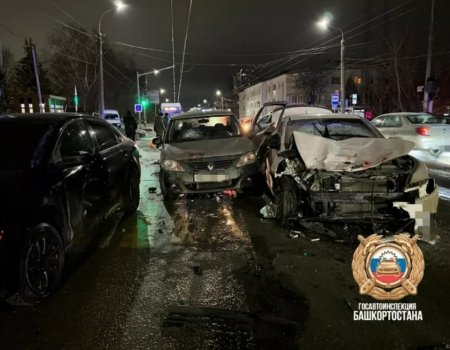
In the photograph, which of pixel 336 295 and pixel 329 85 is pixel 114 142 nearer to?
pixel 336 295

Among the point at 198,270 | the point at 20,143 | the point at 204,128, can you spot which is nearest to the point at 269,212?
the point at 198,270

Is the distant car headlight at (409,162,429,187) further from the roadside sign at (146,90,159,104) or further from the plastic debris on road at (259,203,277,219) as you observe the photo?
the roadside sign at (146,90,159,104)

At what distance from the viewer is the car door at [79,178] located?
14.6ft

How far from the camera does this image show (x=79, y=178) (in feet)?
15.5

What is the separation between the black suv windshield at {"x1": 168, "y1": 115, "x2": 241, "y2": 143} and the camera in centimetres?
889

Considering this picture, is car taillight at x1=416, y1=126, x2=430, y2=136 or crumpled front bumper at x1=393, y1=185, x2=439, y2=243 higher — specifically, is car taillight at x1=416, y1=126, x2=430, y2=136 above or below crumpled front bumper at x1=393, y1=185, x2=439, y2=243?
above

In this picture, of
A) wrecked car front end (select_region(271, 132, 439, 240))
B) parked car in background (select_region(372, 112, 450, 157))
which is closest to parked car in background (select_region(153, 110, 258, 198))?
wrecked car front end (select_region(271, 132, 439, 240))

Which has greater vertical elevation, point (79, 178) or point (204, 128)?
point (204, 128)

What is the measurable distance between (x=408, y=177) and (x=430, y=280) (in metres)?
1.39

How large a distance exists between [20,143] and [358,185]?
392 cm

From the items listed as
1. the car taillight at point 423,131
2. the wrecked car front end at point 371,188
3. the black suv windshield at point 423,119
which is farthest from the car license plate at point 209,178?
the black suv windshield at point 423,119

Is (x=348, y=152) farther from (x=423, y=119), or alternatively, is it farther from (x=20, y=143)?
(x=423, y=119)

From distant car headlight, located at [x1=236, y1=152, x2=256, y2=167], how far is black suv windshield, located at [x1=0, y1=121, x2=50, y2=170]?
355cm

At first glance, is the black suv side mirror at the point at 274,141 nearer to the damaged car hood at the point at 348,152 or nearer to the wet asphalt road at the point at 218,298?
the damaged car hood at the point at 348,152
